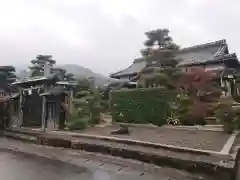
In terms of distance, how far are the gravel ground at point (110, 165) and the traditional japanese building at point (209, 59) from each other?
12541mm

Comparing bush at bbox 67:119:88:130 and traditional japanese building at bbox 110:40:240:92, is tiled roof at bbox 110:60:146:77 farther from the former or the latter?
bush at bbox 67:119:88:130

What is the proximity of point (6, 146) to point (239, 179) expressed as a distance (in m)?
10.1

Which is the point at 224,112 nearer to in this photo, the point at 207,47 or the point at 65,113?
the point at 65,113

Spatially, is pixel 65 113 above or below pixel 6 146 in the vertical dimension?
above

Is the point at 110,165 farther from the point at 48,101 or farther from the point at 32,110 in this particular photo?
the point at 32,110

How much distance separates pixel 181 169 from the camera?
6.86 m

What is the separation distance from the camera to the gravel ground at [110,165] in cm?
631

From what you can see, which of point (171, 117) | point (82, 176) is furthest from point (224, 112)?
point (82, 176)

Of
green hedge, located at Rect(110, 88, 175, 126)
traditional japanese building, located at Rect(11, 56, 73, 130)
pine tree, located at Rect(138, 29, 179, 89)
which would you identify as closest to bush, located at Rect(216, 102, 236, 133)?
green hedge, located at Rect(110, 88, 175, 126)

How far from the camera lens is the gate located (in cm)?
1415

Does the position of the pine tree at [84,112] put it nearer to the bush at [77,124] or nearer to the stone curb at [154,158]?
the bush at [77,124]

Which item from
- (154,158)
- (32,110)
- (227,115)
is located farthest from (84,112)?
(227,115)

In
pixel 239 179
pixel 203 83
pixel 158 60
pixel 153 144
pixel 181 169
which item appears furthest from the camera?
pixel 158 60

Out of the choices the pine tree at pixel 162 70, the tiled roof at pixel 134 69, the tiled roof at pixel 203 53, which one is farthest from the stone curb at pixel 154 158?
the tiled roof at pixel 134 69
